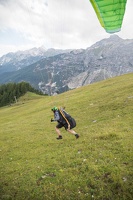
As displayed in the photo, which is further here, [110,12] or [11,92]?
[11,92]


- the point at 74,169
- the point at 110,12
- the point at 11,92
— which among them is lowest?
the point at 74,169

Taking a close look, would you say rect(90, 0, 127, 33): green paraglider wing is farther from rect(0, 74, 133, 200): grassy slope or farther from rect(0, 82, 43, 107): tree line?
rect(0, 82, 43, 107): tree line

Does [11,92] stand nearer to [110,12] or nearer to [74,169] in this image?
[110,12]

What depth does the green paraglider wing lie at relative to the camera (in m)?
12.1

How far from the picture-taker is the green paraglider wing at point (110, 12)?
12.1 m

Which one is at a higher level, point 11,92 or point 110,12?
point 110,12

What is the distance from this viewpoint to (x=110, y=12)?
13.4 metres

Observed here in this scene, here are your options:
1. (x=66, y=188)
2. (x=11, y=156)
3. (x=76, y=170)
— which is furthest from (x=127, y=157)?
(x=11, y=156)

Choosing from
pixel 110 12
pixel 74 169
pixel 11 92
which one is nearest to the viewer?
pixel 74 169

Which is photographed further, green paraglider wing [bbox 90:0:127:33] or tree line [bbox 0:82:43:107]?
tree line [bbox 0:82:43:107]

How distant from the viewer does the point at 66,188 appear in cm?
1127

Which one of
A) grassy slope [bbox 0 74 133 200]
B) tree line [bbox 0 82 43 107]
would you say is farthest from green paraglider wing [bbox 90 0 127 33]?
tree line [bbox 0 82 43 107]

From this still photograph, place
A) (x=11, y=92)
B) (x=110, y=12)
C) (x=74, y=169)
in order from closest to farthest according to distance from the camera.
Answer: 1. (x=74, y=169)
2. (x=110, y=12)
3. (x=11, y=92)

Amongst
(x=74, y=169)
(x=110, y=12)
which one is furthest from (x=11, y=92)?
(x=74, y=169)
